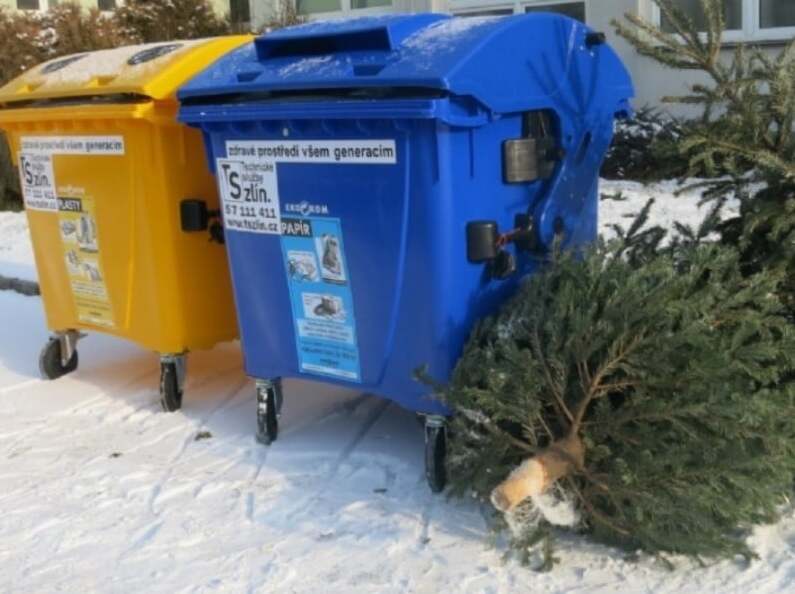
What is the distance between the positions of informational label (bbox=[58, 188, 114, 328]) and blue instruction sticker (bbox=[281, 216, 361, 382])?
52.1 inches

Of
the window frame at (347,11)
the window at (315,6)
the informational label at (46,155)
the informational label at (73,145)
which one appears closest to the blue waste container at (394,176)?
the informational label at (73,145)

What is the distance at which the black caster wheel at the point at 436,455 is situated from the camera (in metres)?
3.68

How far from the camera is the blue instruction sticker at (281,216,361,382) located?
381 centimetres

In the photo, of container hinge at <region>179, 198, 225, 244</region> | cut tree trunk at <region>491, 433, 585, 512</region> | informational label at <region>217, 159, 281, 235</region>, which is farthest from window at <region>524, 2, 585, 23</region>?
cut tree trunk at <region>491, 433, 585, 512</region>

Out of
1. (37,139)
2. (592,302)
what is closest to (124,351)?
(37,139)

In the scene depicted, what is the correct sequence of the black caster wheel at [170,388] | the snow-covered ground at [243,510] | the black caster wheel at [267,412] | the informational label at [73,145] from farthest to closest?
1. the black caster wheel at [170,388]
2. the informational label at [73,145]
3. the black caster wheel at [267,412]
4. the snow-covered ground at [243,510]

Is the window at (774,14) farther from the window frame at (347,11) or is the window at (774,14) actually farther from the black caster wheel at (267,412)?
the black caster wheel at (267,412)

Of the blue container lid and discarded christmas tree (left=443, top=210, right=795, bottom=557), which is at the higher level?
Result: the blue container lid

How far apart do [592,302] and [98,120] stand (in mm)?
2494

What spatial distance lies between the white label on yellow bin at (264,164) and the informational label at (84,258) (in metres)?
0.98

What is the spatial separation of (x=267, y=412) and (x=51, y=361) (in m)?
1.70

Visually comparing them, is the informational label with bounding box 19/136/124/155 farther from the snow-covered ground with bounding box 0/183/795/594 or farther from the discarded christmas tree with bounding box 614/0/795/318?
the discarded christmas tree with bounding box 614/0/795/318

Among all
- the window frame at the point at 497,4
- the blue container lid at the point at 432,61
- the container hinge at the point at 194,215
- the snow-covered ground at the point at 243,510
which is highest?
the window frame at the point at 497,4

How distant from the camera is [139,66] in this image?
4.55 m
